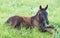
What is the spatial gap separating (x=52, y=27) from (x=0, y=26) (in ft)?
7.38

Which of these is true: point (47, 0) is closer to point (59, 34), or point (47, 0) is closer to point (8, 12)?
point (8, 12)

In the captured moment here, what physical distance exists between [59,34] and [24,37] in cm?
154

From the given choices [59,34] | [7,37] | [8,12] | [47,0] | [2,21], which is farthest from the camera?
[47,0]

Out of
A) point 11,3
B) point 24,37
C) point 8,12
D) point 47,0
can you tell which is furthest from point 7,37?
point 47,0

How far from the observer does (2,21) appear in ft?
36.7

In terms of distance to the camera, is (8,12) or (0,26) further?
(8,12)

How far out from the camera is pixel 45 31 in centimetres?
1030

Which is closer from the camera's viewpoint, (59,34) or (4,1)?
(59,34)

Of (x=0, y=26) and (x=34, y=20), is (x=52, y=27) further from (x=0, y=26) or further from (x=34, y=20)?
(x=0, y=26)

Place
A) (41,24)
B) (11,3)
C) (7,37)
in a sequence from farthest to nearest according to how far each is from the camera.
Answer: (11,3) → (41,24) → (7,37)

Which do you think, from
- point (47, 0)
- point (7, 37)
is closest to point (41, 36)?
point (7, 37)

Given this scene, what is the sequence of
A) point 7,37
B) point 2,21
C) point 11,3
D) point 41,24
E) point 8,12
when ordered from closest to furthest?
1. point 7,37
2. point 41,24
3. point 2,21
4. point 8,12
5. point 11,3

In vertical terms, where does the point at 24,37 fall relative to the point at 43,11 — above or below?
below

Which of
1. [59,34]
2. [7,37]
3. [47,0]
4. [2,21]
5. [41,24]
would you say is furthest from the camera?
[47,0]
